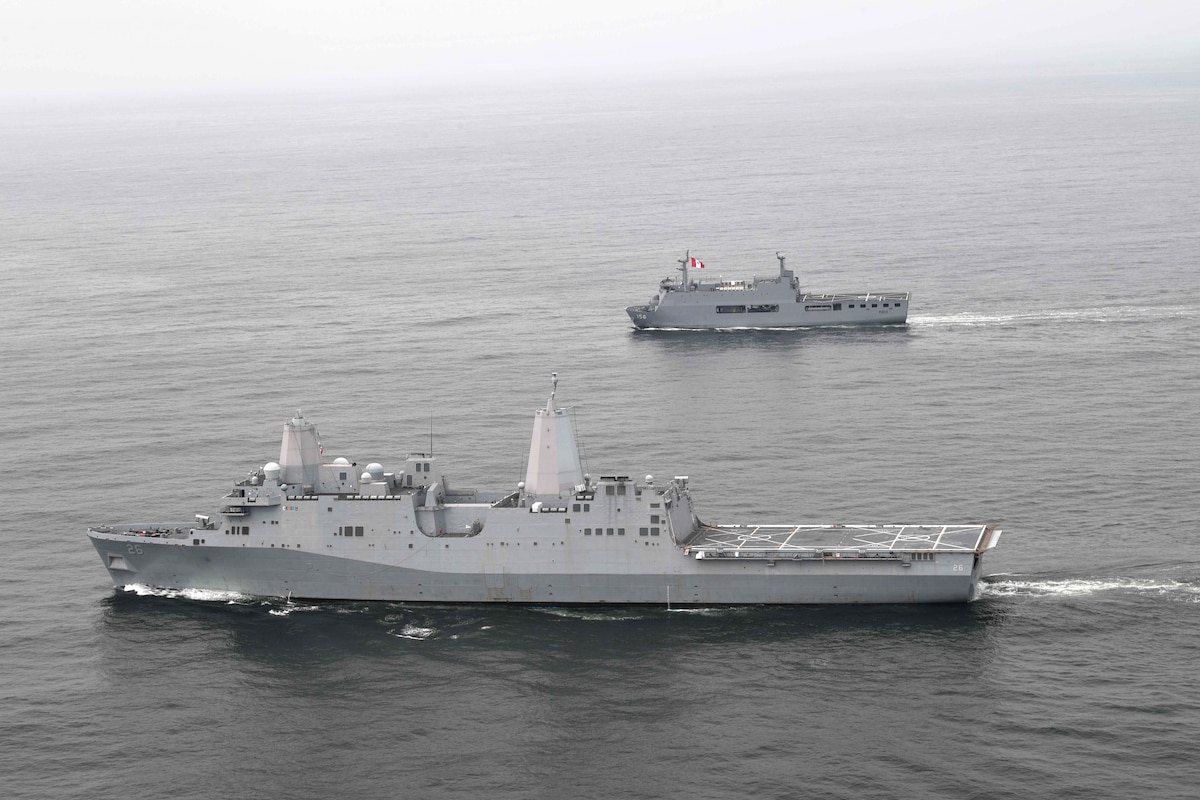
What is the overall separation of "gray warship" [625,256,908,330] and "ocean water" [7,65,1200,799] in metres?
2.59

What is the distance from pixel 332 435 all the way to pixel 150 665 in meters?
29.3

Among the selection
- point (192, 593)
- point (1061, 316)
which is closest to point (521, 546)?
point (192, 593)

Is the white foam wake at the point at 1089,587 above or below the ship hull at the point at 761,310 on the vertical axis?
below

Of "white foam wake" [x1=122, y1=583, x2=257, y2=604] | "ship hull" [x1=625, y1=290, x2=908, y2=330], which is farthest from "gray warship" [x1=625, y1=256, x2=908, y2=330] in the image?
"white foam wake" [x1=122, y1=583, x2=257, y2=604]

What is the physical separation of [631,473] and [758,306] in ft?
154

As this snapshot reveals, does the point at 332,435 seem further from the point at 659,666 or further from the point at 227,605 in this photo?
the point at 659,666

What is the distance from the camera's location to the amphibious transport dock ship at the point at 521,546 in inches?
2436

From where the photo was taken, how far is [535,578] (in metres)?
63.4

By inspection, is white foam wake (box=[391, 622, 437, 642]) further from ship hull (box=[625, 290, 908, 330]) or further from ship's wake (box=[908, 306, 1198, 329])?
ship's wake (box=[908, 306, 1198, 329])

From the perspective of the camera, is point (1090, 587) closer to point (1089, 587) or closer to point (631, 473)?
point (1089, 587)

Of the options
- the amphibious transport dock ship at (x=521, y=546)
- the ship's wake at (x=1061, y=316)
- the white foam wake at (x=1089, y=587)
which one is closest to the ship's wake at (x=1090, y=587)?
the white foam wake at (x=1089, y=587)

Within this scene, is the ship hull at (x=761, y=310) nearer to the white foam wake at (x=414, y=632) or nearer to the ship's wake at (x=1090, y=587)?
the ship's wake at (x=1090, y=587)

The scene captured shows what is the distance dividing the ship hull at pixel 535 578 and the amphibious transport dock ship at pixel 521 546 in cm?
6

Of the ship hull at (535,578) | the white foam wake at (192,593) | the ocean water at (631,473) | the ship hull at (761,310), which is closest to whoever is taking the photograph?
the ocean water at (631,473)
